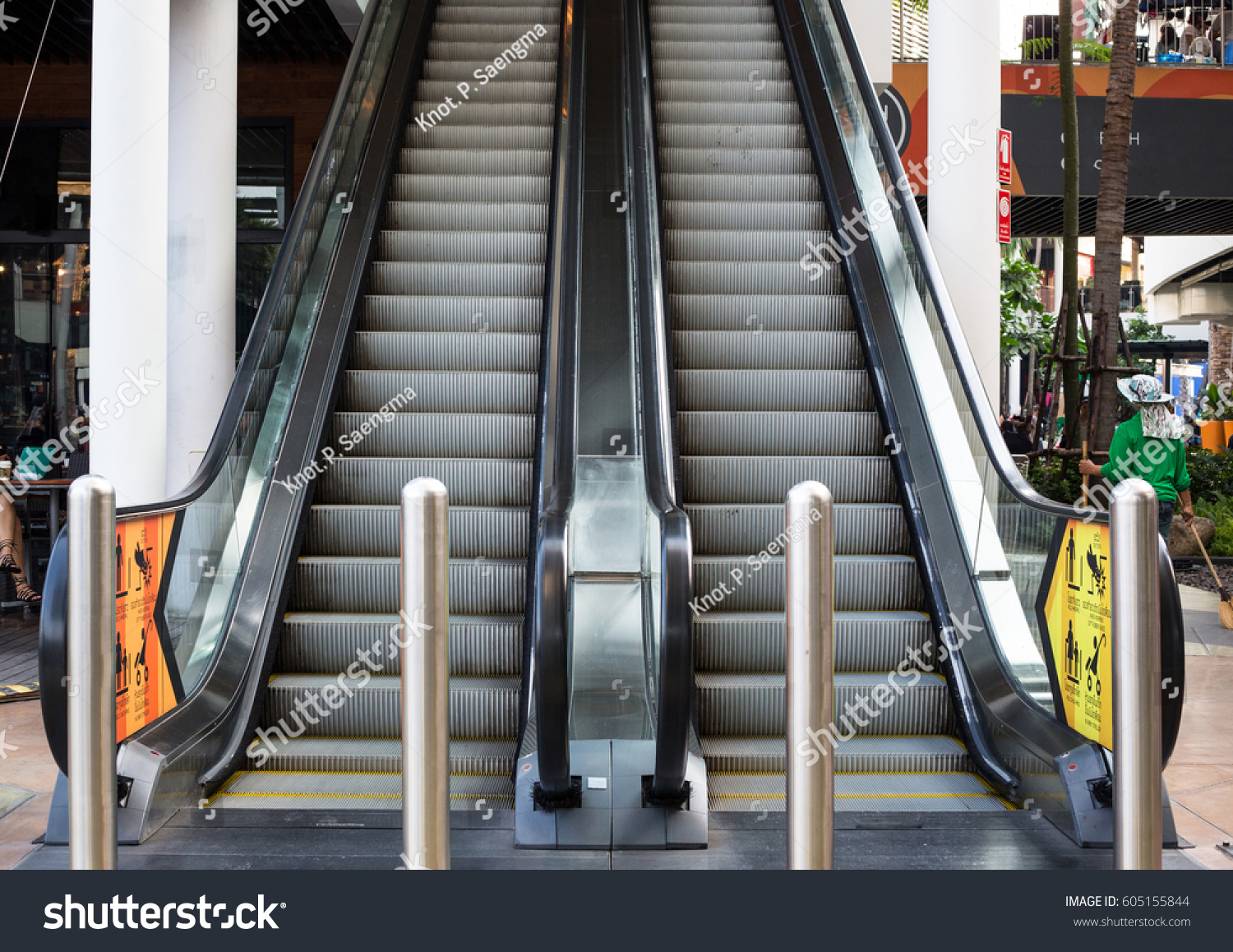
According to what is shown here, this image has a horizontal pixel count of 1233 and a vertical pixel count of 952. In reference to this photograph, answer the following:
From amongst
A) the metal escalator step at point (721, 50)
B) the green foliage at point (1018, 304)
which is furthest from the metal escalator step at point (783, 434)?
the green foliage at point (1018, 304)

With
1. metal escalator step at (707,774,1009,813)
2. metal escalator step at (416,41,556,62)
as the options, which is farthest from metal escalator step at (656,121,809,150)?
metal escalator step at (707,774,1009,813)

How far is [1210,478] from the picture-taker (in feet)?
38.8

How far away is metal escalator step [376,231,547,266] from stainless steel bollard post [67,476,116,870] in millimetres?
4450

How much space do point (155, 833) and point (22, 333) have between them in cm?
935

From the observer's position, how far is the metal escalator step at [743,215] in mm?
6684

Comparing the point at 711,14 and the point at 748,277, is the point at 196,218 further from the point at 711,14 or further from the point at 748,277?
the point at 711,14

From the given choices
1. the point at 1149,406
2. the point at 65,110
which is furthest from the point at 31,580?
the point at 1149,406

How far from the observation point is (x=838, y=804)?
12.0 ft

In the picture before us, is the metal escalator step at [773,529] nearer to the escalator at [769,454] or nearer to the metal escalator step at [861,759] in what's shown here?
the escalator at [769,454]

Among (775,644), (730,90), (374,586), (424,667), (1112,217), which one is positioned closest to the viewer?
(424,667)

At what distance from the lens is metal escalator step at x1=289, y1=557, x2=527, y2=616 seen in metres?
4.70

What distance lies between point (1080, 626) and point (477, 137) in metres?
5.68

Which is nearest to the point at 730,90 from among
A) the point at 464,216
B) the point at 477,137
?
the point at 477,137

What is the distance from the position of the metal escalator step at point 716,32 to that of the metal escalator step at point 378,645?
6010mm
